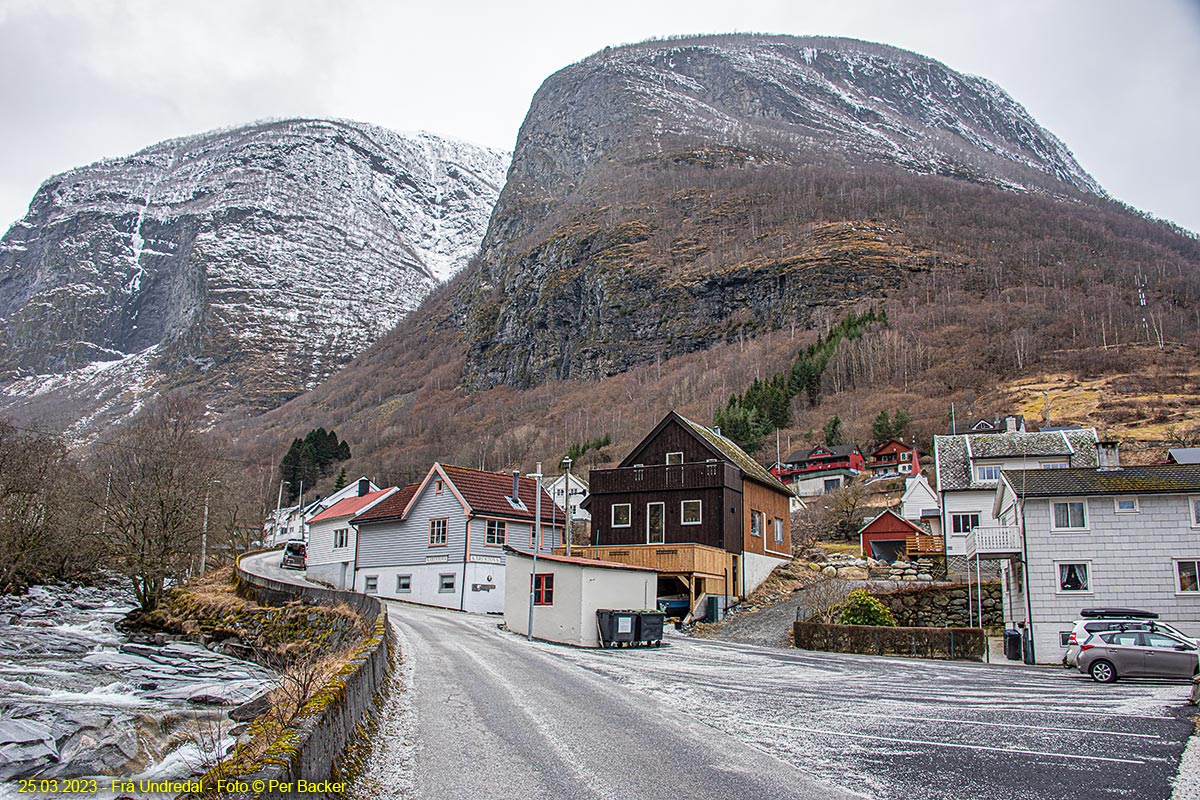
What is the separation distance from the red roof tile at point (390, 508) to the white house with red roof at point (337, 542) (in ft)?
3.30

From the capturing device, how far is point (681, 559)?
3597 cm

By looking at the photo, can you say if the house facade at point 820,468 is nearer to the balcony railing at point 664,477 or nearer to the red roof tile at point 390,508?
the balcony railing at point 664,477

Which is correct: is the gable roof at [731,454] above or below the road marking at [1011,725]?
above

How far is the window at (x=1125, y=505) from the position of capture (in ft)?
92.0

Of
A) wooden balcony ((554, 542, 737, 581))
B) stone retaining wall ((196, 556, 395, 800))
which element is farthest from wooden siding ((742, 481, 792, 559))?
stone retaining wall ((196, 556, 395, 800))

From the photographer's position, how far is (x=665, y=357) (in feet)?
518

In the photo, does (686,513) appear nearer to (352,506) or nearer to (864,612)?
(864,612)

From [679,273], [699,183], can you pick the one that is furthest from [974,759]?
[699,183]

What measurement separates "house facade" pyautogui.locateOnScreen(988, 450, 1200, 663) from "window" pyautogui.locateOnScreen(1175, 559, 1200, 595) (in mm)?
26

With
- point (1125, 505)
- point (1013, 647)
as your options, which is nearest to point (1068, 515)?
point (1125, 505)

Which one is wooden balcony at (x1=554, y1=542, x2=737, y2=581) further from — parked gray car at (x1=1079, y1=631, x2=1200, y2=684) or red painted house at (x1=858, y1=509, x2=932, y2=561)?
parked gray car at (x1=1079, y1=631, x2=1200, y2=684)

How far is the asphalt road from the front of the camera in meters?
9.02

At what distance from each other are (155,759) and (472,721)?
7048 millimetres

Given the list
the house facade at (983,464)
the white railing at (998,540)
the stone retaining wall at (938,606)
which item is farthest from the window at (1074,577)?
the house facade at (983,464)
